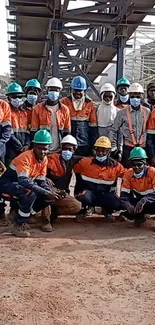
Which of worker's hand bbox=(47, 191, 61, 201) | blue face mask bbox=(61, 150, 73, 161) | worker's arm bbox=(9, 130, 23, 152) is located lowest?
worker's hand bbox=(47, 191, 61, 201)

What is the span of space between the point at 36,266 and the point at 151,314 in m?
1.41

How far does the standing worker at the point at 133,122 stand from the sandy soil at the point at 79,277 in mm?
1202

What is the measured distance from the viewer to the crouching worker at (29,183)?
5.96 m

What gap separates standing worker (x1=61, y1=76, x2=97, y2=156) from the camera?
22.5 feet

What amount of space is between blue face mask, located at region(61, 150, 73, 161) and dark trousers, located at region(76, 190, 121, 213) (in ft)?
1.71

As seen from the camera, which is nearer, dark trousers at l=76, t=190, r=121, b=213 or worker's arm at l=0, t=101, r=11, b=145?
worker's arm at l=0, t=101, r=11, b=145

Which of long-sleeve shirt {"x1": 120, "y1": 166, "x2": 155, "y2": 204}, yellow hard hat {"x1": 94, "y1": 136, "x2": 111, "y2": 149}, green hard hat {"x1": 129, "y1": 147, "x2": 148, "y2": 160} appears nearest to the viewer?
green hard hat {"x1": 129, "y1": 147, "x2": 148, "y2": 160}

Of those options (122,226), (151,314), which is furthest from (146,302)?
(122,226)

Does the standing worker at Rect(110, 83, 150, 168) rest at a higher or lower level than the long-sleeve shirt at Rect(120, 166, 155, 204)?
higher

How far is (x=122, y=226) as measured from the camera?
21.6ft

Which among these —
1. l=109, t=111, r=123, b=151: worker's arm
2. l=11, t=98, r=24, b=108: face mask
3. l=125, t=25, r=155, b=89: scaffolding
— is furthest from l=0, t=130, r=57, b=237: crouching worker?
l=125, t=25, r=155, b=89: scaffolding

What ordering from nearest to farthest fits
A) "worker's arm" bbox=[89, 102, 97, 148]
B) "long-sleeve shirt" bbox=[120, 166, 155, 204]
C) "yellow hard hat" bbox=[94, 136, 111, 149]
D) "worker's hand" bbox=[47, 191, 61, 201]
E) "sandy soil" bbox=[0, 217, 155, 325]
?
"sandy soil" bbox=[0, 217, 155, 325], "worker's hand" bbox=[47, 191, 61, 201], "long-sleeve shirt" bbox=[120, 166, 155, 204], "yellow hard hat" bbox=[94, 136, 111, 149], "worker's arm" bbox=[89, 102, 97, 148]

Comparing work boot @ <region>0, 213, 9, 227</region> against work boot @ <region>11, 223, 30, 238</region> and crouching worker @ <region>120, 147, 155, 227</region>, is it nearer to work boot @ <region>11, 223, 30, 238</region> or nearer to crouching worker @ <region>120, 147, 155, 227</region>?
work boot @ <region>11, 223, 30, 238</region>

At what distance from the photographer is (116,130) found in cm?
688
